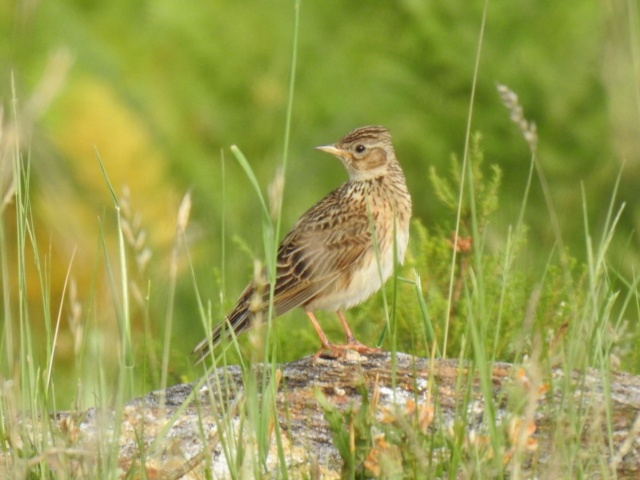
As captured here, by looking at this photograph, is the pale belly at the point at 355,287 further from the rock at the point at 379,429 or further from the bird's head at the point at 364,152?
the rock at the point at 379,429

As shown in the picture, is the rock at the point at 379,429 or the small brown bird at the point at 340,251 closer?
the rock at the point at 379,429

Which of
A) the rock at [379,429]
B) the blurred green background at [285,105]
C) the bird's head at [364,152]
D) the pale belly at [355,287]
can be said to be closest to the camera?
the rock at [379,429]

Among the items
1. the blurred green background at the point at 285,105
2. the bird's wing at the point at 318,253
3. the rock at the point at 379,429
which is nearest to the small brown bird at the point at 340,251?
the bird's wing at the point at 318,253

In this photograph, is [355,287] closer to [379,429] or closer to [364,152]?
[364,152]

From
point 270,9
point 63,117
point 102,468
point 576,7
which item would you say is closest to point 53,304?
point 63,117

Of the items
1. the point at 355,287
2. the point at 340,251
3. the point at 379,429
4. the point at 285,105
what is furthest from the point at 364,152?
the point at 379,429

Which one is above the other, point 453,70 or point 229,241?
point 453,70

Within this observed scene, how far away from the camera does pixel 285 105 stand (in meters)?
10.1

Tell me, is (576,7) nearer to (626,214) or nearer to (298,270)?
(626,214)

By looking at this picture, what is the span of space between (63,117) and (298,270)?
4.18m

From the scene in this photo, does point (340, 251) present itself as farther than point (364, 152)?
No

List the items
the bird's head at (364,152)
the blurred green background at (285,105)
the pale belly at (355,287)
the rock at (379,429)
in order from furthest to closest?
the blurred green background at (285,105)
the bird's head at (364,152)
the pale belly at (355,287)
the rock at (379,429)

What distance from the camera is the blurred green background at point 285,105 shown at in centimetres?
965

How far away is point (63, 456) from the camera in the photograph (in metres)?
3.18
